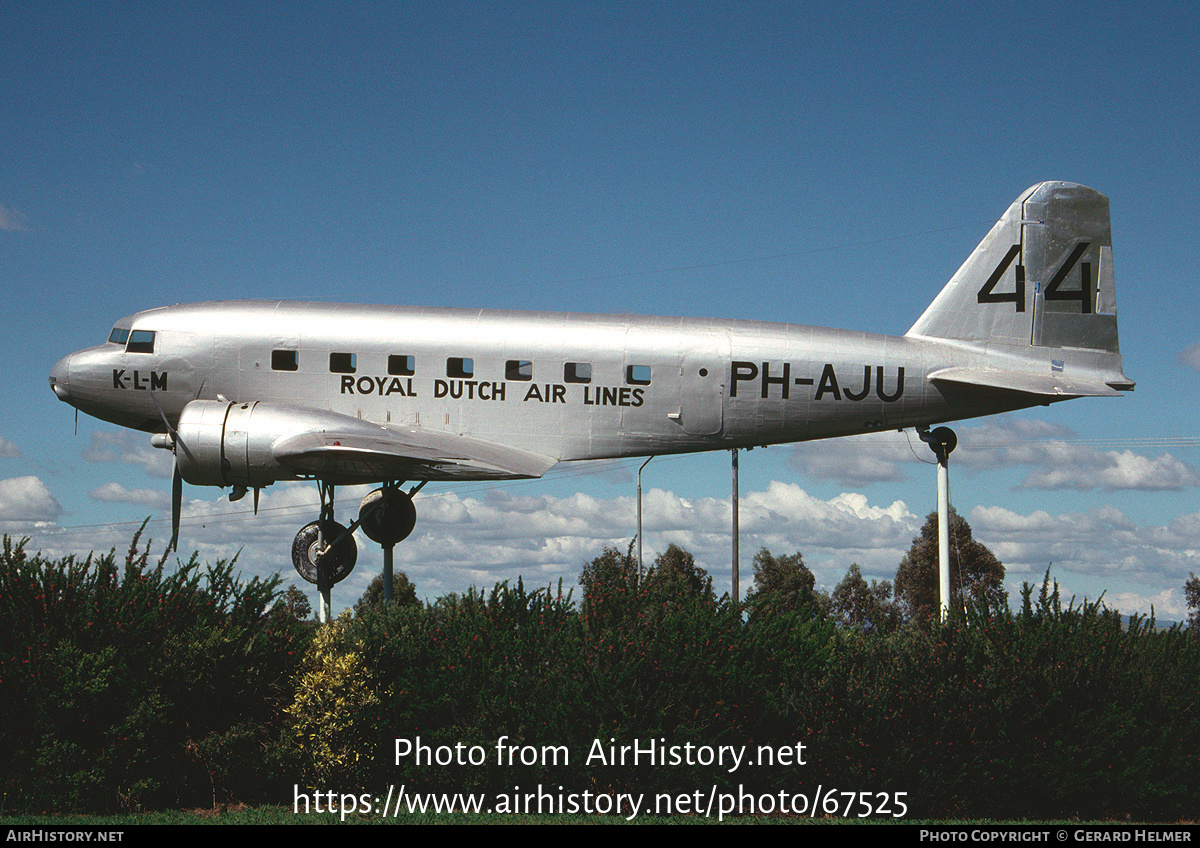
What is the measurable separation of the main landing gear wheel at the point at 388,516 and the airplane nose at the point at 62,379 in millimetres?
6545

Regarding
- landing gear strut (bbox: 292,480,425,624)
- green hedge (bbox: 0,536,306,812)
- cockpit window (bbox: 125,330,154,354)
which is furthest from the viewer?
cockpit window (bbox: 125,330,154,354)

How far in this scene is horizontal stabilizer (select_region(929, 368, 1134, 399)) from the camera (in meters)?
18.1

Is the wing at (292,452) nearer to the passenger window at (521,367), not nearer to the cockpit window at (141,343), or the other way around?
the passenger window at (521,367)

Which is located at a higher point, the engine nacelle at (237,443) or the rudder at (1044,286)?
the rudder at (1044,286)

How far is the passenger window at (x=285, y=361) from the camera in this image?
60.2 ft

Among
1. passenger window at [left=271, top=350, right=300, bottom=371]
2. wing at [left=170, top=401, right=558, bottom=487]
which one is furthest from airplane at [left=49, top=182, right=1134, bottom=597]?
wing at [left=170, top=401, right=558, bottom=487]

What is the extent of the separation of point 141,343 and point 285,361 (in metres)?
3.18

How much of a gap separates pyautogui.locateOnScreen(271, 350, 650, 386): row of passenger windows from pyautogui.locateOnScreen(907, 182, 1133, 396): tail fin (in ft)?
23.1

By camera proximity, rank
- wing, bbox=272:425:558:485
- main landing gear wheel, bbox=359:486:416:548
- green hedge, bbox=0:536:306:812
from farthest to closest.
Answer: main landing gear wheel, bbox=359:486:416:548
wing, bbox=272:425:558:485
green hedge, bbox=0:536:306:812

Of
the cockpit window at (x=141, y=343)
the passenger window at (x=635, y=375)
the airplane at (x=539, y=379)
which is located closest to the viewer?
the airplane at (x=539, y=379)

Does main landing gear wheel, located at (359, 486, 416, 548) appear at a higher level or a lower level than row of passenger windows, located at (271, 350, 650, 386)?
lower

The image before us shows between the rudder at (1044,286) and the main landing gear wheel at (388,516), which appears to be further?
the rudder at (1044,286)

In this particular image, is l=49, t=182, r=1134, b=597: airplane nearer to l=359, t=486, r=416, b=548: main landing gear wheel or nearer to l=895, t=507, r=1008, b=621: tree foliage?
l=359, t=486, r=416, b=548: main landing gear wheel

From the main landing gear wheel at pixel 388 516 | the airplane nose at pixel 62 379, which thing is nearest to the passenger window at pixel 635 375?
the main landing gear wheel at pixel 388 516
